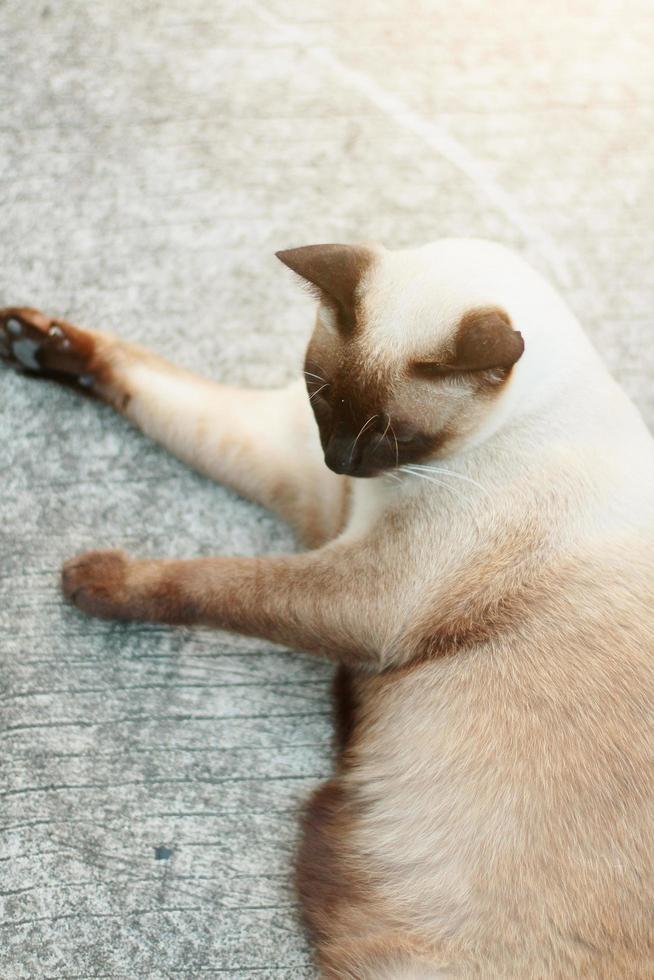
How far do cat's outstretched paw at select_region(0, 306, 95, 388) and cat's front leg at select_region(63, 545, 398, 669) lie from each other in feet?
1.14

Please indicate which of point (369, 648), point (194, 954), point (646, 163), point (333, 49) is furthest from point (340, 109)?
point (194, 954)

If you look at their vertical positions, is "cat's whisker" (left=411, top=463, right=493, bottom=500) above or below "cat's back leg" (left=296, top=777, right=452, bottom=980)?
above

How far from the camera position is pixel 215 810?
4.21ft

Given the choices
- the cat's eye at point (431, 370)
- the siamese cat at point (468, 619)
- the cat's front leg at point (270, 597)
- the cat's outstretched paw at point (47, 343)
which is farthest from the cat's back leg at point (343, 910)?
the cat's outstretched paw at point (47, 343)

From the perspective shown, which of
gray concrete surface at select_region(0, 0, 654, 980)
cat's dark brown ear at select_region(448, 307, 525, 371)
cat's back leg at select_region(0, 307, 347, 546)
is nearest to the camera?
cat's dark brown ear at select_region(448, 307, 525, 371)

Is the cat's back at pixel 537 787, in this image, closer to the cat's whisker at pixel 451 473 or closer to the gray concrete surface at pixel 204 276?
the cat's whisker at pixel 451 473

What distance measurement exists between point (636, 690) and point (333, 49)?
1.37 meters

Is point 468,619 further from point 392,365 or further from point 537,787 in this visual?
point 392,365

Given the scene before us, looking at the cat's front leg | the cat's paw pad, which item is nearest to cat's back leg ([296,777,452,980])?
the cat's front leg

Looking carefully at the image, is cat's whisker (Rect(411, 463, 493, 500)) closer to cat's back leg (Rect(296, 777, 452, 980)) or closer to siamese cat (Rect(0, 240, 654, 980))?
siamese cat (Rect(0, 240, 654, 980))

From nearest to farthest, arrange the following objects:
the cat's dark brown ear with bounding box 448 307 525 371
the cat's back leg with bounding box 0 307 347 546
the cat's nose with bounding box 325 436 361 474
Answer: the cat's dark brown ear with bounding box 448 307 525 371 < the cat's nose with bounding box 325 436 361 474 < the cat's back leg with bounding box 0 307 347 546

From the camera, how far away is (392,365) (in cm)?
106

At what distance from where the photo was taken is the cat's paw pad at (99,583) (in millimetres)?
1298

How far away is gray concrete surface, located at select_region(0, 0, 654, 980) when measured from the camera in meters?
1.24
